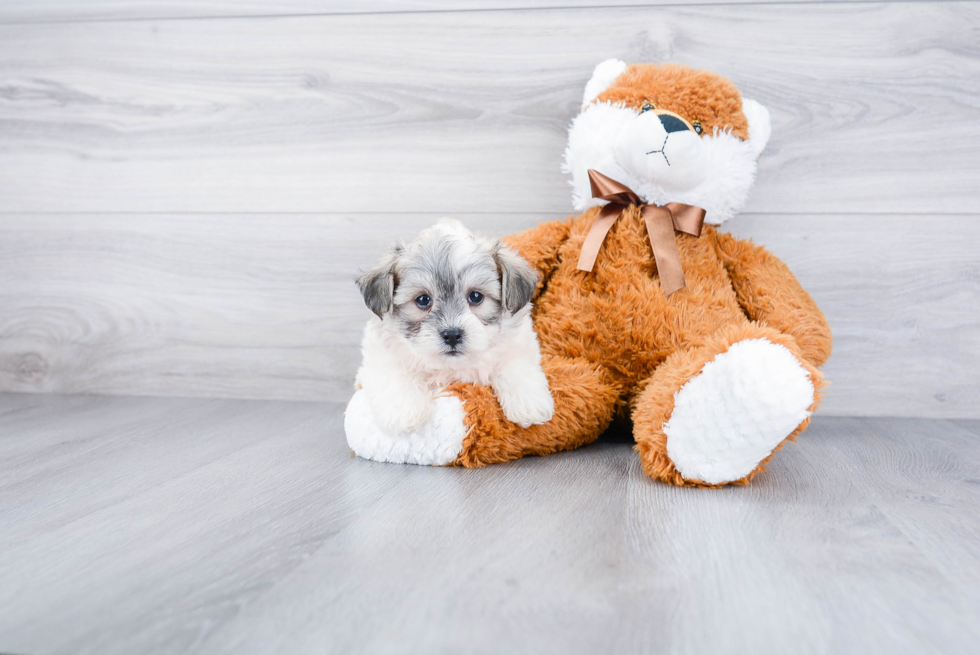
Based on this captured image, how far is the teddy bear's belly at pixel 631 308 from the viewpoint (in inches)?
55.5

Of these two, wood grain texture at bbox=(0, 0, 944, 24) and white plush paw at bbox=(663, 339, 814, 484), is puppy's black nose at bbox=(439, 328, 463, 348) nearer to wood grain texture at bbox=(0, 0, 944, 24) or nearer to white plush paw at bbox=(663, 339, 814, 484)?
white plush paw at bbox=(663, 339, 814, 484)

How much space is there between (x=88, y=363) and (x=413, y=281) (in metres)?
1.41

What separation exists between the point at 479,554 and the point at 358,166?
132 centimetres

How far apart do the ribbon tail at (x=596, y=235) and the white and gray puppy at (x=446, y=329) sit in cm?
17

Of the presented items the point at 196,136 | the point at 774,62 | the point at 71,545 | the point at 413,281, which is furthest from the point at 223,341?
the point at 774,62

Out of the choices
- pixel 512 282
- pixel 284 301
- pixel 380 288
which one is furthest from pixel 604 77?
pixel 284 301

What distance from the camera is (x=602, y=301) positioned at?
146 cm

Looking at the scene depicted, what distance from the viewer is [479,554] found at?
0.89 m

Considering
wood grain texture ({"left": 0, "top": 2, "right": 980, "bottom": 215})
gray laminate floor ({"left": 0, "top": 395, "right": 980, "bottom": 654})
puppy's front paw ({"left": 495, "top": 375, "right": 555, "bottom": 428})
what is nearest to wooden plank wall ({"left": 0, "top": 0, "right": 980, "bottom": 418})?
wood grain texture ({"left": 0, "top": 2, "right": 980, "bottom": 215})

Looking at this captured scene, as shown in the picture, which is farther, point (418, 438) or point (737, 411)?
point (418, 438)

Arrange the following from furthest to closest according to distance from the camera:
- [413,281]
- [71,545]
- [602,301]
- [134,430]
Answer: [134,430], [602,301], [413,281], [71,545]

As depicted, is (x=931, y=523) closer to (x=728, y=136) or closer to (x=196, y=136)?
(x=728, y=136)

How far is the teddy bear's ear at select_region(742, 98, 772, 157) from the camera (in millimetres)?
1513

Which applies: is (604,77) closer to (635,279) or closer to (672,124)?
(672,124)
